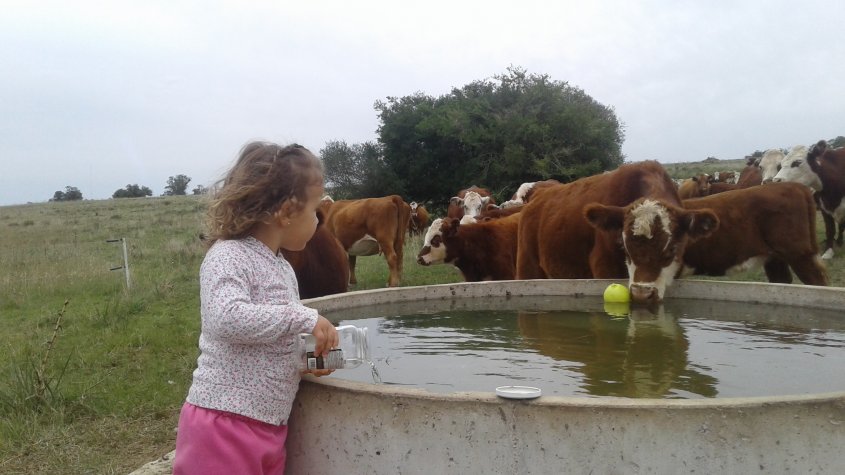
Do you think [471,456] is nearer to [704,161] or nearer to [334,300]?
[334,300]

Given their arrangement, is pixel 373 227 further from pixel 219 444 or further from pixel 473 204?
pixel 219 444

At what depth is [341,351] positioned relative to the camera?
2535 millimetres

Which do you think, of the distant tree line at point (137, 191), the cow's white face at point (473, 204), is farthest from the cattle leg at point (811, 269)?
the distant tree line at point (137, 191)

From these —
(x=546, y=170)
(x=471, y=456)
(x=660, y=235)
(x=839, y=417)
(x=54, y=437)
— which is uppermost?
(x=546, y=170)

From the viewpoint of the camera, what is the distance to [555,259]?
290 inches

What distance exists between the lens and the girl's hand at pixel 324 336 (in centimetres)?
238

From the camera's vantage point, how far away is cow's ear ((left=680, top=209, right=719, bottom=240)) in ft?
18.8

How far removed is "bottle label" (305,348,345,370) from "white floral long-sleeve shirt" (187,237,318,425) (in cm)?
6

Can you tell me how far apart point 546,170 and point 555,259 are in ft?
60.1

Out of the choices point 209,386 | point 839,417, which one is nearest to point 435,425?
point 209,386

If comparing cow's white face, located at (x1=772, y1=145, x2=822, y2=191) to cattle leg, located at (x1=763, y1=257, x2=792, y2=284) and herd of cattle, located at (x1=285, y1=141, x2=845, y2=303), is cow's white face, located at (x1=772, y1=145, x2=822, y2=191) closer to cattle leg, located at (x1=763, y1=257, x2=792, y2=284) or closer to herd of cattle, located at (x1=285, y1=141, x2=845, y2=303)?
herd of cattle, located at (x1=285, y1=141, x2=845, y2=303)

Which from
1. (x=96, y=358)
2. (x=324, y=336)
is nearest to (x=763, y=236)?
(x=324, y=336)

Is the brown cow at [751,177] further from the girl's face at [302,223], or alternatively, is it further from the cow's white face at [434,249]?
the girl's face at [302,223]

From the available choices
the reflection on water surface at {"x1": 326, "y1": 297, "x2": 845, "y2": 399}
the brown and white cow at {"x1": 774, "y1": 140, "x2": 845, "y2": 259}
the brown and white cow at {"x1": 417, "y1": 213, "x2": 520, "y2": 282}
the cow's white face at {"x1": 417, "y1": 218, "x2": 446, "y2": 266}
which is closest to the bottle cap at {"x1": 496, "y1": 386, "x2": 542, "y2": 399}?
the reflection on water surface at {"x1": 326, "y1": 297, "x2": 845, "y2": 399}
